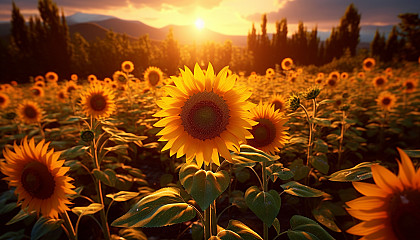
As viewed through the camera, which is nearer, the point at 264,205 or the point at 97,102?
the point at 264,205

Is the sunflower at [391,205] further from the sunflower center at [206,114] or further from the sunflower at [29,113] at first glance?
the sunflower at [29,113]

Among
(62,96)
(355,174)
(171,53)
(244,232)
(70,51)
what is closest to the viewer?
(355,174)

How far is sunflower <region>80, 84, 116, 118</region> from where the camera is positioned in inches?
141

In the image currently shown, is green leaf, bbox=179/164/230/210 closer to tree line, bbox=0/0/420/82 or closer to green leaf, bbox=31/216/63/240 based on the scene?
green leaf, bbox=31/216/63/240

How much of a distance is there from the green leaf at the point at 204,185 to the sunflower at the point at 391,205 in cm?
60

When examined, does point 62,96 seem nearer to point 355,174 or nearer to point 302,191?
point 302,191

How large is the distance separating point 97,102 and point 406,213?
383cm

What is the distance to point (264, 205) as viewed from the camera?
1.37 meters

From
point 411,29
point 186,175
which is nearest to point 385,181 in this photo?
point 186,175

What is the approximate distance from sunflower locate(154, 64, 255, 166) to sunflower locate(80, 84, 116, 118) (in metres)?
2.47

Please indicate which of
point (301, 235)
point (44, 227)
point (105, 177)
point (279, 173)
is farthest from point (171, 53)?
point (301, 235)

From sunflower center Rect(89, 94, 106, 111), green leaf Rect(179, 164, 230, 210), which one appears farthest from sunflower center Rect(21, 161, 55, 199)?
sunflower center Rect(89, 94, 106, 111)

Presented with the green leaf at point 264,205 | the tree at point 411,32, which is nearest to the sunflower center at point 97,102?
the green leaf at point 264,205

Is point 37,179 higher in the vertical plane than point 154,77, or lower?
lower
